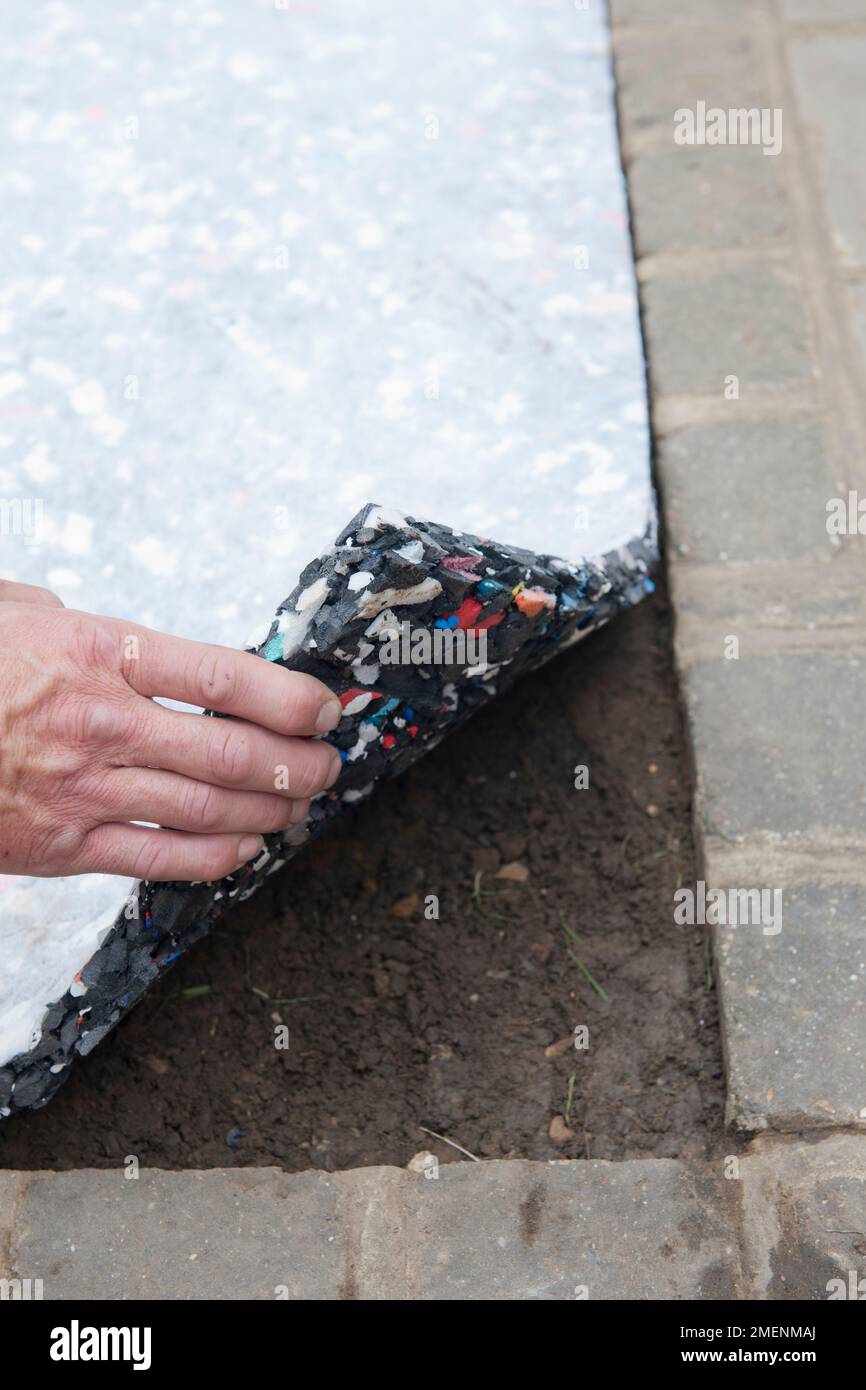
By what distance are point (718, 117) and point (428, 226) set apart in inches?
31.9

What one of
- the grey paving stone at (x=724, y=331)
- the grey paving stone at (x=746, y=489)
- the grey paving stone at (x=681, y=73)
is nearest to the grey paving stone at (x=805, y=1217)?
the grey paving stone at (x=746, y=489)

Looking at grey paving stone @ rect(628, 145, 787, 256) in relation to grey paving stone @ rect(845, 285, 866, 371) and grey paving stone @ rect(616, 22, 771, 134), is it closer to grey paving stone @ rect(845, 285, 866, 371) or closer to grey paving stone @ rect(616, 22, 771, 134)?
grey paving stone @ rect(616, 22, 771, 134)

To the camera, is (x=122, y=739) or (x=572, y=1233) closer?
(x=122, y=739)

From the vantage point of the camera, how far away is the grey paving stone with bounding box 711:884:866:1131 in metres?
1.44

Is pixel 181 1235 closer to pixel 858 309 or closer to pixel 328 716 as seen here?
pixel 328 716

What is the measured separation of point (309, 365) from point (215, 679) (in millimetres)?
947

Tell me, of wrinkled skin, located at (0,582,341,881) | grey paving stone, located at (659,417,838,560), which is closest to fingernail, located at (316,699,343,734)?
wrinkled skin, located at (0,582,341,881)

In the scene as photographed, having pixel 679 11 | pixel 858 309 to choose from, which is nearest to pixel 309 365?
pixel 858 309

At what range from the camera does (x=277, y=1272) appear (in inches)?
54.4

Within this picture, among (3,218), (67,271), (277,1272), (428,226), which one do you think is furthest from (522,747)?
(3,218)

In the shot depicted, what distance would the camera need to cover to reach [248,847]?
1.40m

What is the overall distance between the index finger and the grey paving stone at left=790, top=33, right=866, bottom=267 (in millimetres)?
1619

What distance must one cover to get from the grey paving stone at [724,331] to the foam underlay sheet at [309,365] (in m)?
0.13
